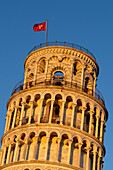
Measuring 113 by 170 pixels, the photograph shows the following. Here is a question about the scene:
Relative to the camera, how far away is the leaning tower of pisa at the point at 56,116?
52.7 m

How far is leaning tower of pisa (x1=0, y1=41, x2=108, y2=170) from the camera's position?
52656mm

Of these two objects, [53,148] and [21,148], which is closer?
[53,148]

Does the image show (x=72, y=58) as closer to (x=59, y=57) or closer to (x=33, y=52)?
(x=59, y=57)

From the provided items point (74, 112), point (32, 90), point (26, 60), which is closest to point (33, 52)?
point (26, 60)

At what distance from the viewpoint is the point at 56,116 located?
5569cm

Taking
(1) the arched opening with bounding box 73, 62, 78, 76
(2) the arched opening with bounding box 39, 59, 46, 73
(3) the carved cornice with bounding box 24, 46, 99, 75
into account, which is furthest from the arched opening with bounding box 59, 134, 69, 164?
(3) the carved cornice with bounding box 24, 46, 99, 75

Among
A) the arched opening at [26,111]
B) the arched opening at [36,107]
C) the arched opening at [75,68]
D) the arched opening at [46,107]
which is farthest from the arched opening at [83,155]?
the arched opening at [75,68]

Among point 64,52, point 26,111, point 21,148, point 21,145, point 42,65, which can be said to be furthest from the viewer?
point 42,65

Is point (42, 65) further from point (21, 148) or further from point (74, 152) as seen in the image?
point (74, 152)

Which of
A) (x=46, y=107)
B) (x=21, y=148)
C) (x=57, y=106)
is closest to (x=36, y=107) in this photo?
(x=46, y=107)

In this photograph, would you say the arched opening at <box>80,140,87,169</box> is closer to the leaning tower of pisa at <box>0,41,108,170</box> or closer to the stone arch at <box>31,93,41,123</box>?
the leaning tower of pisa at <box>0,41,108,170</box>

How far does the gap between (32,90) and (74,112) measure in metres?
5.72

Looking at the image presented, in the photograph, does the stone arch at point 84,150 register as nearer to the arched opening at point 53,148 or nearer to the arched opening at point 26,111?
the arched opening at point 53,148

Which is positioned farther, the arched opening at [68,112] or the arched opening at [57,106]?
the arched opening at [57,106]
